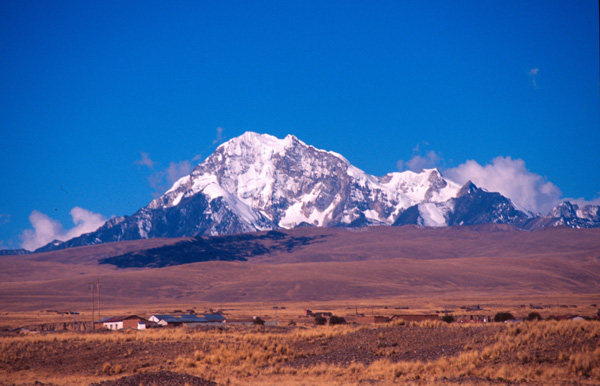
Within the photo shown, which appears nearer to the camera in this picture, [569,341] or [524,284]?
[569,341]

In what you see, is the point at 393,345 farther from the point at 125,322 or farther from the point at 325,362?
the point at 125,322

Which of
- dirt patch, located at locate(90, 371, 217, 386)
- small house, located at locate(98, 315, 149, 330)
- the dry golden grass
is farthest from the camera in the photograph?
small house, located at locate(98, 315, 149, 330)

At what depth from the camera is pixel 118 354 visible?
1524 inches

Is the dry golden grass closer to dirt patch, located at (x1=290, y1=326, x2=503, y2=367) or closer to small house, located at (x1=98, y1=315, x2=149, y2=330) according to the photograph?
dirt patch, located at (x1=290, y1=326, x2=503, y2=367)

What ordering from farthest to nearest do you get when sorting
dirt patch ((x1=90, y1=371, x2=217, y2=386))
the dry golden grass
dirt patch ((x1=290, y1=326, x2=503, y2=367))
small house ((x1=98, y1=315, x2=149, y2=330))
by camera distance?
small house ((x1=98, y1=315, x2=149, y2=330)) < dirt patch ((x1=290, y1=326, x2=503, y2=367)) < dirt patch ((x1=90, y1=371, x2=217, y2=386)) < the dry golden grass

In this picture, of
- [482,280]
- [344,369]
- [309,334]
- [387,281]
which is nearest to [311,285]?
[387,281]

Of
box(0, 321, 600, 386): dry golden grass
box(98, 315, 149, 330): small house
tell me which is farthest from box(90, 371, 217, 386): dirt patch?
box(98, 315, 149, 330): small house

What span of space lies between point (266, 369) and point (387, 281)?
167m

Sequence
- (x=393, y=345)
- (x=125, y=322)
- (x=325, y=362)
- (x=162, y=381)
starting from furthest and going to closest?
(x=125, y=322)
(x=393, y=345)
(x=325, y=362)
(x=162, y=381)

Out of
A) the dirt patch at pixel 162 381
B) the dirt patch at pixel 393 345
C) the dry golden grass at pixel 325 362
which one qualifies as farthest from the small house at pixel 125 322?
the dirt patch at pixel 162 381

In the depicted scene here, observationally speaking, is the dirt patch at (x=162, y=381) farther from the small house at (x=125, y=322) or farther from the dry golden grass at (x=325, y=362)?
the small house at (x=125, y=322)

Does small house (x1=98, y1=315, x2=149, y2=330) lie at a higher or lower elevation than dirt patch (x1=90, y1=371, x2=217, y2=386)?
higher

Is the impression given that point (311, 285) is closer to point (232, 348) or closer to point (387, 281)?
point (387, 281)

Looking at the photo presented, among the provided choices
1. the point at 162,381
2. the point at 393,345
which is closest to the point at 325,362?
the point at 393,345
